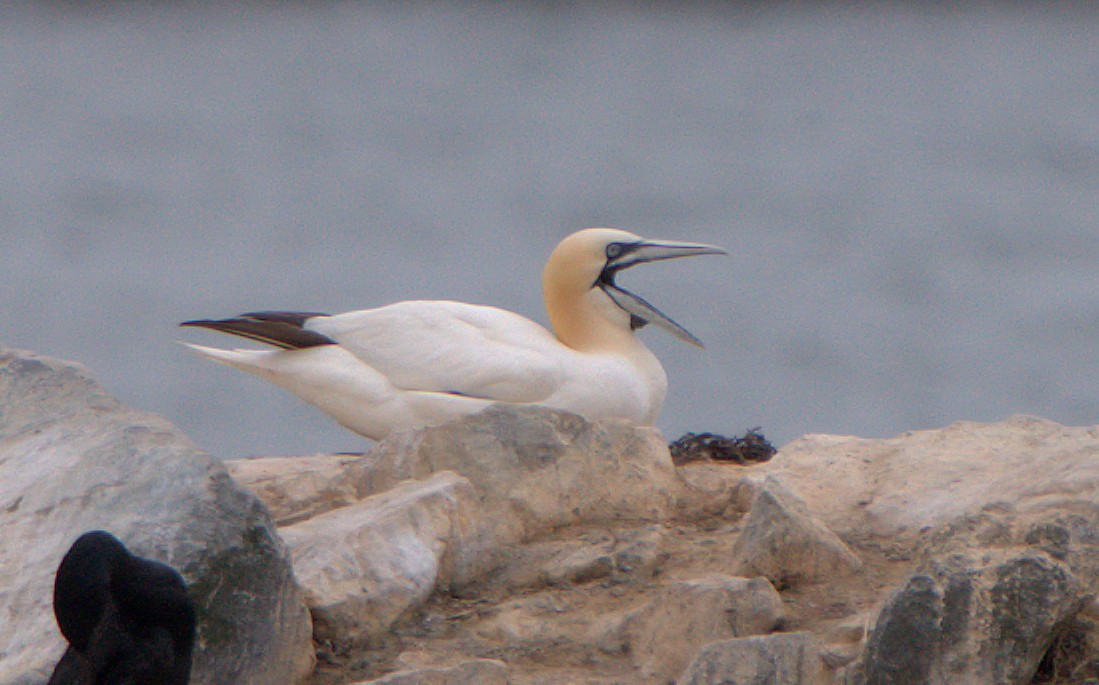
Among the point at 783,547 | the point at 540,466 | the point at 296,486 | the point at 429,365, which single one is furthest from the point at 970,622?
the point at 429,365

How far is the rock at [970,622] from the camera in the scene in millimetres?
2619

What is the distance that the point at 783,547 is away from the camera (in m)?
3.30

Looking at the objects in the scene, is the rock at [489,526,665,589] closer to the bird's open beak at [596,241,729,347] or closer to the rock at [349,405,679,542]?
the rock at [349,405,679,542]

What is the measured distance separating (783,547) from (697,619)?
393 millimetres

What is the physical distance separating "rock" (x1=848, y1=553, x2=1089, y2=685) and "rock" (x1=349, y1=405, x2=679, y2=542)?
1.19 metres

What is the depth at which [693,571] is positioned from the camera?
11.3 feet

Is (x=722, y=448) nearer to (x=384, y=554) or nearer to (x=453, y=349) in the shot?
(x=453, y=349)

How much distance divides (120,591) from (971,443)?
3035mm

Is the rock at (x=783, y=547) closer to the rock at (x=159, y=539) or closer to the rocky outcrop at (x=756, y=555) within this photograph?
the rocky outcrop at (x=756, y=555)

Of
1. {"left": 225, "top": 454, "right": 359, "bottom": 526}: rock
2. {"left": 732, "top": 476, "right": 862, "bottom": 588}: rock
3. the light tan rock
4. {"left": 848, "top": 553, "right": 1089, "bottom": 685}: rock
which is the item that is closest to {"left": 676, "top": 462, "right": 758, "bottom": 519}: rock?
the light tan rock

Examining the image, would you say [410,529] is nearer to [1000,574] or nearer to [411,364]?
[1000,574]

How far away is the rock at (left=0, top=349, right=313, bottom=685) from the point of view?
2.66 m

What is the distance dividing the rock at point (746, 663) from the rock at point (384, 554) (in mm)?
735

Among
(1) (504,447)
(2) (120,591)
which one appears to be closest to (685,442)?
(1) (504,447)
